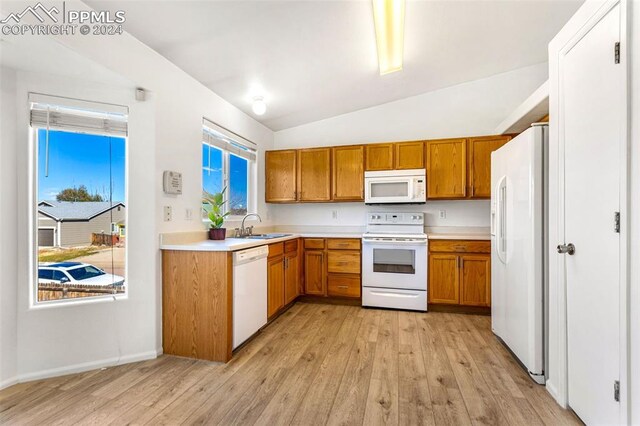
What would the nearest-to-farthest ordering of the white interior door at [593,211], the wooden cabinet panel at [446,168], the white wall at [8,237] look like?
1. the white interior door at [593,211]
2. the white wall at [8,237]
3. the wooden cabinet panel at [446,168]

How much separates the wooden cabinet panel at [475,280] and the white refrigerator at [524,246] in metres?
0.74

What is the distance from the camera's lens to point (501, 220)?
241cm

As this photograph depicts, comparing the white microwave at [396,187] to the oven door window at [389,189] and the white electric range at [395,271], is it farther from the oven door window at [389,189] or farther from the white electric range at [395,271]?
the white electric range at [395,271]

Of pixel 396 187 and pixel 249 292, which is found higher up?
pixel 396 187

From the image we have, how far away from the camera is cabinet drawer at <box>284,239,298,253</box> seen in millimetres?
3342

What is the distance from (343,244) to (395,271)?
2.38 ft

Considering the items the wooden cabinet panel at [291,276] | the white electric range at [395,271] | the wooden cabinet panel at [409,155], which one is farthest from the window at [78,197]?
the wooden cabinet panel at [409,155]

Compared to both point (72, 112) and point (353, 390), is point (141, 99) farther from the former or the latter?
point (353, 390)

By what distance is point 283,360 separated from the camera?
2197 millimetres

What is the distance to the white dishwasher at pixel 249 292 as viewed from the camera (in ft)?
7.54

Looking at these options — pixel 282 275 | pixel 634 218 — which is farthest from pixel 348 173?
pixel 634 218

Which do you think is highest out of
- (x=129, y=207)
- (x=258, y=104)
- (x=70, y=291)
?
(x=258, y=104)

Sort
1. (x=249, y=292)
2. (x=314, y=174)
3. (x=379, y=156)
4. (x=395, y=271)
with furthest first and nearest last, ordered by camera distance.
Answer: (x=314, y=174) → (x=379, y=156) → (x=395, y=271) → (x=249, y=292)

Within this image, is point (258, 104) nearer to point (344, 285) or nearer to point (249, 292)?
Result: point (249, 292)
